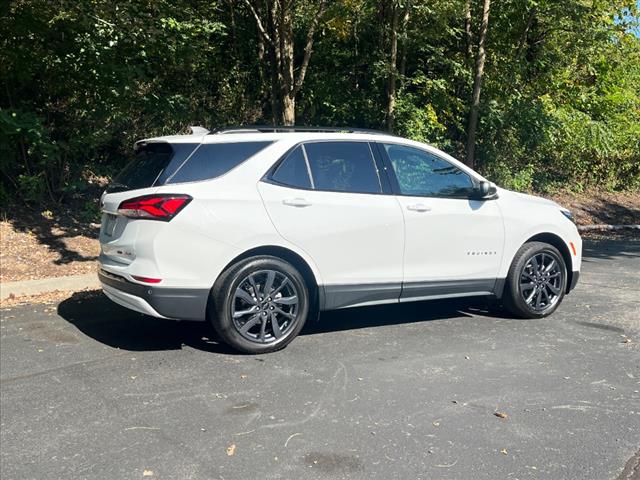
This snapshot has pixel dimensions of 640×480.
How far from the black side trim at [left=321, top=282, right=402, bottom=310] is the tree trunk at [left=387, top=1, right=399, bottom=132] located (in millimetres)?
7634

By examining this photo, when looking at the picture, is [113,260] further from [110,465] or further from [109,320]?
[110,465]

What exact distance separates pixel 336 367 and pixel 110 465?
196 cm

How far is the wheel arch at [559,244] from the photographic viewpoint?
21.2ft

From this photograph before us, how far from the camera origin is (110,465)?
3418 mm

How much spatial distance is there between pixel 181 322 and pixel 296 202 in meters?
1.82

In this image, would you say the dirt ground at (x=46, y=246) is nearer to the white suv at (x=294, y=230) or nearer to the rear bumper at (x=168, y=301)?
the white suv at (x=294, y=230)

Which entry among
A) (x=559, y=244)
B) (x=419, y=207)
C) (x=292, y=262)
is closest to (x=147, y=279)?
(x=292, y=262)

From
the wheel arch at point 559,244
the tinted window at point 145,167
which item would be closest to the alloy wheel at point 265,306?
the tinted window at point 145,167

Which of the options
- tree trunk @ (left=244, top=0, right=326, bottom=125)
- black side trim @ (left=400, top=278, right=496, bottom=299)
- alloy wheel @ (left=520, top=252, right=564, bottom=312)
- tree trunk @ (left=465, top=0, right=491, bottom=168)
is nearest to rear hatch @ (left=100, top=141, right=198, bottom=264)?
black side trim @ (left=400, top=278, right=496, bottom=299)

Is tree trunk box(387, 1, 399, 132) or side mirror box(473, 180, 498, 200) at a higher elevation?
tree trunk box(387, 1, 399, 132)

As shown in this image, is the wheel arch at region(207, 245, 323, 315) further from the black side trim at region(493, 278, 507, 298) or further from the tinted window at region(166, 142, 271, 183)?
the black side trim at region(493, 278, 507, 298)

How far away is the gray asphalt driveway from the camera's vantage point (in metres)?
3.47

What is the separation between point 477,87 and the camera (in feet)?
45.7

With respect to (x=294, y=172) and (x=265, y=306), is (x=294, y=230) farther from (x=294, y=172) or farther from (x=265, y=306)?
(x=265, y=306)
